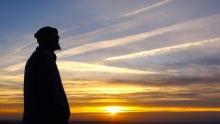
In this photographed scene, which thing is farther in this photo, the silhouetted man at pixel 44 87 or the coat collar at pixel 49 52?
the coat collar at pixel 49 52

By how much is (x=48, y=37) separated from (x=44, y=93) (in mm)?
749

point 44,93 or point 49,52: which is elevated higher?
point 49,52

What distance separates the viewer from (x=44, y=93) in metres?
6.99

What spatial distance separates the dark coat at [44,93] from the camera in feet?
22.7

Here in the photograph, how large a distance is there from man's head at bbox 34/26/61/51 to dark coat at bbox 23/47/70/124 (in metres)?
0.09

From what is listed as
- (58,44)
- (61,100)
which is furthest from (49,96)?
(58,44)

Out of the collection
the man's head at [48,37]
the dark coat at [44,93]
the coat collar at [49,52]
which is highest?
the man's head at [48,37]

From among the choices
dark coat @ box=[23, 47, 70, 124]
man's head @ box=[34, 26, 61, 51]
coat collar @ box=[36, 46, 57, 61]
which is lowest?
dark coat @ box=[23, 47, 70, 124]

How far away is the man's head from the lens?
7.16 m

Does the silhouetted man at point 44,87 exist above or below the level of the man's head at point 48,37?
below

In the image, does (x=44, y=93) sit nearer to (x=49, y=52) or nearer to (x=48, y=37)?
(x=49, y=52)

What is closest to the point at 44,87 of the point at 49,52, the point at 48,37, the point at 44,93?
the point at 44,93

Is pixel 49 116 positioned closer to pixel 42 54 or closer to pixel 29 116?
pixel 29 116

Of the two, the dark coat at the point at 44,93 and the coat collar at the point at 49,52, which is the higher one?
the coat collar at the point at 49,52
